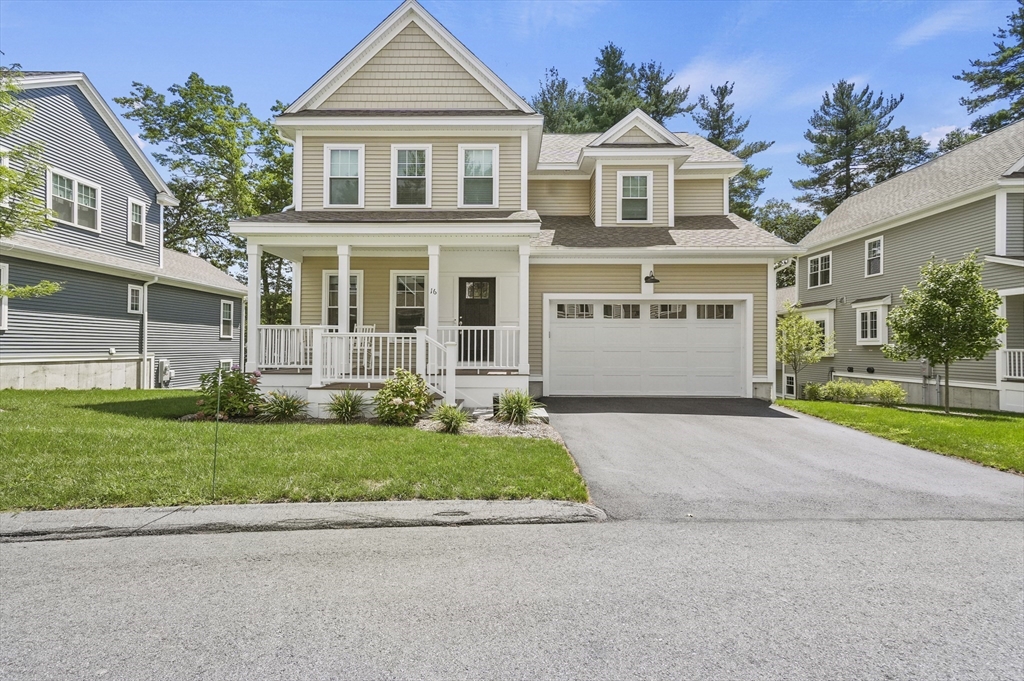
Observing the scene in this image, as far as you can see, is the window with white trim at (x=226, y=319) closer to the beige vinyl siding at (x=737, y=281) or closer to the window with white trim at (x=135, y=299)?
the window with white trim at (x=135, y=299)

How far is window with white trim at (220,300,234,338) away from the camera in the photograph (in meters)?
22.2

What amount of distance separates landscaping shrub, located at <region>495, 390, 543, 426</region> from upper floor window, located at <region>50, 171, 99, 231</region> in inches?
556

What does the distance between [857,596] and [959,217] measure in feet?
55.9

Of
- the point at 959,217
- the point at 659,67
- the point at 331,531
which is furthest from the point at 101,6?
the point at 659,67

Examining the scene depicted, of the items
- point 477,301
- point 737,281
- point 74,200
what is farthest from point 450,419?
point 74,200

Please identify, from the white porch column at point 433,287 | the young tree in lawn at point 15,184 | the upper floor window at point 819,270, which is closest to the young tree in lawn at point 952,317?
the upper floor window at point 819,270

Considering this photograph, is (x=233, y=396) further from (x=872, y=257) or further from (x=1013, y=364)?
(x=872, y=257)

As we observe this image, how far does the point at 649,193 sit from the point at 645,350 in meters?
4.24

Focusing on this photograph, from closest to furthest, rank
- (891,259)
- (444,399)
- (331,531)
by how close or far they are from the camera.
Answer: (331,531) < (444,399) < (891,259)

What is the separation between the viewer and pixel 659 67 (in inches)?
1185

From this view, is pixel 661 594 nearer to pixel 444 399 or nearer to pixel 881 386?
pixel 444 399

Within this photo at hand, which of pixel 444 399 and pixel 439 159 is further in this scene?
pixel 439 159

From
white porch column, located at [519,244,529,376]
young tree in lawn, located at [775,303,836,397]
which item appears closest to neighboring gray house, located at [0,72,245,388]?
white porch column, located at [519,244,529,376]

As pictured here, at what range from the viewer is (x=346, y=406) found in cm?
877
